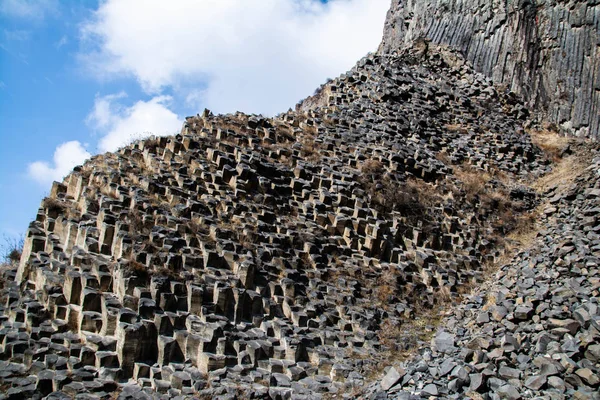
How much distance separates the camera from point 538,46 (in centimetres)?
2255

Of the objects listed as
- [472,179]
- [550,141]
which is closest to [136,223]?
[472,179]

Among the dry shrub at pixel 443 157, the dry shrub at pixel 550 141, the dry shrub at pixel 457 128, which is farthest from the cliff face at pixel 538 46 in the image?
the dry shrub at pixel 443 157

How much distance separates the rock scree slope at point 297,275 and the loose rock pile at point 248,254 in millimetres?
37

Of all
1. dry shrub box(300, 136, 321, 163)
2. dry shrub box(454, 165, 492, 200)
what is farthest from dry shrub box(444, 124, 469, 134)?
dry shrub box(300, 136, 321, 163)

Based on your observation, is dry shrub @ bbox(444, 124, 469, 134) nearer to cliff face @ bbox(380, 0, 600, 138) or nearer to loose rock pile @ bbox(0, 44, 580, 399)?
loose rock pile @ bbox(0, 44, 580, 399)

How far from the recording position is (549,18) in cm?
2270

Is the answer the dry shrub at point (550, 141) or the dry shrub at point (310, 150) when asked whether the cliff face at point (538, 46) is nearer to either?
the dry shrub at point (550, 141)

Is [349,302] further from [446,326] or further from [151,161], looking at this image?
[151,161]

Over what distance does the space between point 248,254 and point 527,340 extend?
16.5 ft

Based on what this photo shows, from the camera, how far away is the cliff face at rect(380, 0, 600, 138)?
68.9ft

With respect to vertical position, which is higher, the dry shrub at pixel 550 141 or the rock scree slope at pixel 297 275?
the dry shrub at pixel 550 141

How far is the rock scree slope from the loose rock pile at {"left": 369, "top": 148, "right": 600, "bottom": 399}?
3cm

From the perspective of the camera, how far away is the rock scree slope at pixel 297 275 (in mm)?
7438

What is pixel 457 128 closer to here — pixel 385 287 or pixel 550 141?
pixel 550 141
